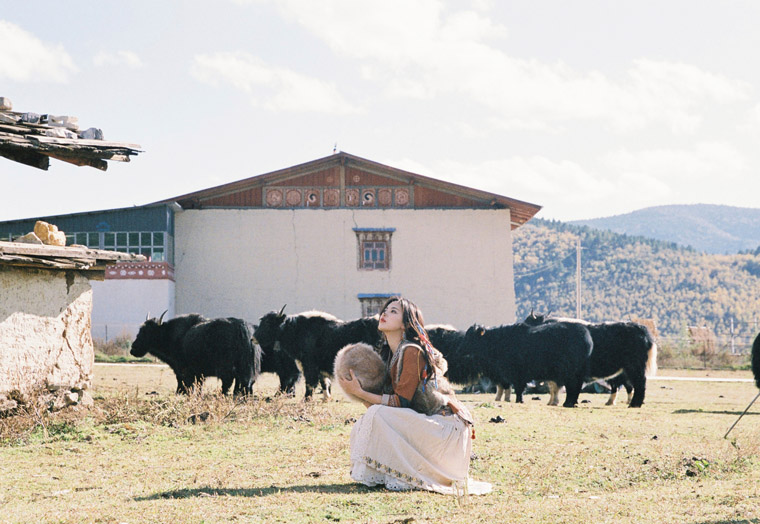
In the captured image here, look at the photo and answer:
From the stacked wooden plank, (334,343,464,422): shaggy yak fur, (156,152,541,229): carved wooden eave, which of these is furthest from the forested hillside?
(334,343,464,422): shaggy yak fur

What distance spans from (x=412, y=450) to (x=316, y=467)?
1420 millimetres

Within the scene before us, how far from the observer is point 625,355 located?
15.0 metres

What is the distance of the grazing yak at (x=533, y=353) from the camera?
1461 centimetres

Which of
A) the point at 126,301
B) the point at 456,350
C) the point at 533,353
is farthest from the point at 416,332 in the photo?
the point at 126,301

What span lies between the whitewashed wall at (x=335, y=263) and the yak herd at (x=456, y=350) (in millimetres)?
14537

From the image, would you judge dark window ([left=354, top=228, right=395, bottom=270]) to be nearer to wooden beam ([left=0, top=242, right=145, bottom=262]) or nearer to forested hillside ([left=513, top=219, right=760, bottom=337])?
wooden beam ([left=0, top=242, right=145, bottom=262])

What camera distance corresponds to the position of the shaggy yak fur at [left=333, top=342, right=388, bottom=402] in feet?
21.0

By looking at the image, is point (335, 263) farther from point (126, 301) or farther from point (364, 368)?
point (364, 368)

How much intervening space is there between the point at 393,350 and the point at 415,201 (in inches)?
972

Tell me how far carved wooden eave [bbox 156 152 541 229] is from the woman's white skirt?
975 inches

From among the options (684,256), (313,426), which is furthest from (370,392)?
(684,256)

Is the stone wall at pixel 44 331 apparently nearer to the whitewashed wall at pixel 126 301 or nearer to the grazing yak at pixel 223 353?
the grazing yak at pixel 223 353

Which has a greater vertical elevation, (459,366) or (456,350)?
(456,350)

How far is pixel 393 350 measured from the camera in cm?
645
